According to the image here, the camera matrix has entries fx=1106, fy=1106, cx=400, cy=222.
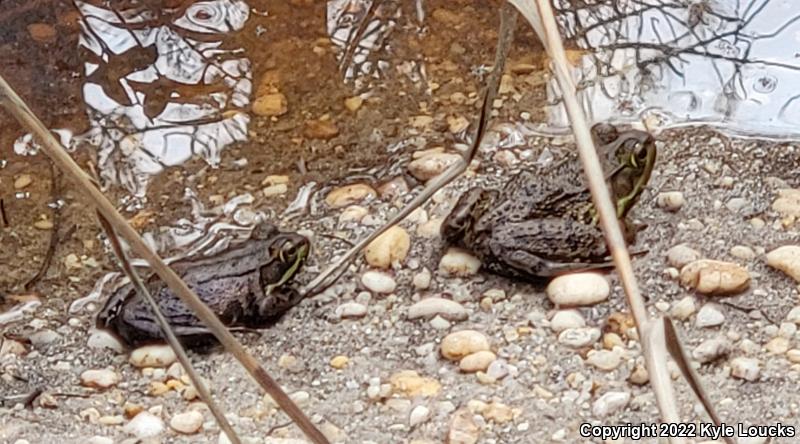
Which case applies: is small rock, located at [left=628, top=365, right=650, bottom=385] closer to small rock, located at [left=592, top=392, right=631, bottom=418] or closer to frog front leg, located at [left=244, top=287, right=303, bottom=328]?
small rock, located at [left=592, top=392, right=631, bottom=418]

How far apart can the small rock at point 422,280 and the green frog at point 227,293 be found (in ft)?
0.69

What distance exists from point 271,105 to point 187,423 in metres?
0.88

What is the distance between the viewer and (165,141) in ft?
7.55

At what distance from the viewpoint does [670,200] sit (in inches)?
81.6

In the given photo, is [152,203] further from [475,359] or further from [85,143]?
[475,359]

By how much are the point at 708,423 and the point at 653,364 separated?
2.96ft

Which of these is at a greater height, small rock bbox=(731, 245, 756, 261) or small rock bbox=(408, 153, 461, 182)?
small rock bbox=(408, 153, 461, 182)

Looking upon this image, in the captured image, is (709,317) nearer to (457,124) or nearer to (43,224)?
(457,124)

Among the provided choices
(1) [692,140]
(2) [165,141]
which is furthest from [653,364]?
(2) [165,141]

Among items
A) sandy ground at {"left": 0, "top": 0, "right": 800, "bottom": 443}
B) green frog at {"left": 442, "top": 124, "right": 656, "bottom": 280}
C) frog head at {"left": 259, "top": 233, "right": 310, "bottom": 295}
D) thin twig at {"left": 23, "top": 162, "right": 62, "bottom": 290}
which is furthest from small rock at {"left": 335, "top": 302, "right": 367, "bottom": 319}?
thin twig at {"left": 23, "top": 162, "right": 62, "bottom": 290}

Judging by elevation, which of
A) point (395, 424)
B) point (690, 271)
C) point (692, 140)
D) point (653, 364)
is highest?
point (653, 364)

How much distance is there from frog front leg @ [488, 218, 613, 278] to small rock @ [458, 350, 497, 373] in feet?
0.67

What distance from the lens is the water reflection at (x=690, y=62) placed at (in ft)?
7.48

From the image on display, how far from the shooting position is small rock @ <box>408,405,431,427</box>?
1665mm
